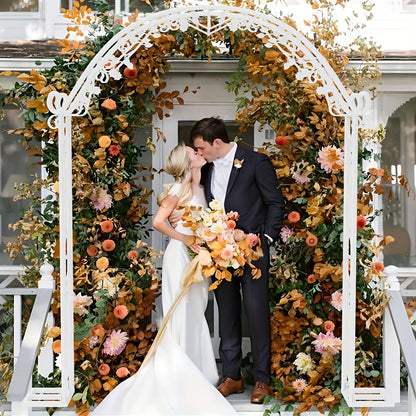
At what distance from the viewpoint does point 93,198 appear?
573 centimetres

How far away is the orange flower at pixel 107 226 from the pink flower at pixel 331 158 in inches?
65.9

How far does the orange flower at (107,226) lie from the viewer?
568 cm

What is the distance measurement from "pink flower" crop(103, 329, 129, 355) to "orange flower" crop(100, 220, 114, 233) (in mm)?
765

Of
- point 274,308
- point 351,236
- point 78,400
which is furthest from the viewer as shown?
point 274,308

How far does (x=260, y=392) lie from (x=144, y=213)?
1.71m

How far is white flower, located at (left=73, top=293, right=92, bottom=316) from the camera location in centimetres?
553

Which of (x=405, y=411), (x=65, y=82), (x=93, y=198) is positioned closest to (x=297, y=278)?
(x=405, y=411)

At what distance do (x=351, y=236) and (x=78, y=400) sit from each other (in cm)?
232

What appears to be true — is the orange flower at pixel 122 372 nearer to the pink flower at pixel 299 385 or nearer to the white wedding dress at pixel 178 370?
the white wedding dress at pixel 178 370

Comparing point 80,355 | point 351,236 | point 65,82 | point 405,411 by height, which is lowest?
point 405,411

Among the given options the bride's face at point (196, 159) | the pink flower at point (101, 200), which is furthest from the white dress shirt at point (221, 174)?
the pink flower at point (101, 200)

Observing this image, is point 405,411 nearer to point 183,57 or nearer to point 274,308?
point 274,308

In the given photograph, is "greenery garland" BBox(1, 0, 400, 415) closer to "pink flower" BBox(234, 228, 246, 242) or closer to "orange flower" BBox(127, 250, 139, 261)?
"orange flower" BBox(127, 250, 139, 261)

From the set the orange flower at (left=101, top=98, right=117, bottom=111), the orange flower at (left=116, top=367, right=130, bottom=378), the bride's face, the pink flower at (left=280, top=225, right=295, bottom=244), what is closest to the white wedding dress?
the orange flower at (left=116, top=367, right=130, bottom=378)
